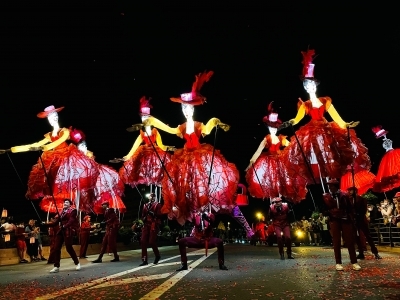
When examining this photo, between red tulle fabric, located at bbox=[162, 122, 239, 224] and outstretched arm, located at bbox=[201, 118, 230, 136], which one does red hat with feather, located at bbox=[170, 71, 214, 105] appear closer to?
outstretched arm, located at bbox=[201, 118, 230, 136]

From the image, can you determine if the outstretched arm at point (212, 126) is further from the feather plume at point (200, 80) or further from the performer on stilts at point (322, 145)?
the performer on stilts at point (322, 145)

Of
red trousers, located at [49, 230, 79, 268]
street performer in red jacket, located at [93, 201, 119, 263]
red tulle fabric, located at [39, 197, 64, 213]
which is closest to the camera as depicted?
red trousers, located at [49, 230, 79, 268]

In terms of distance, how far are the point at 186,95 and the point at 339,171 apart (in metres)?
4.82

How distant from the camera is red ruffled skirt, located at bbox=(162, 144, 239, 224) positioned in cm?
1061

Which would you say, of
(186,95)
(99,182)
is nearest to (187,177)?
(186,95)

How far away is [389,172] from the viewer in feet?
45.0

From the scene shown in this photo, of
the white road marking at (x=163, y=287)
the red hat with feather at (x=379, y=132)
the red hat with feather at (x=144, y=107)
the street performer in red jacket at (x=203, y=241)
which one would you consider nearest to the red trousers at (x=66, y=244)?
the street performer in red jacket at (x=203, y=241)

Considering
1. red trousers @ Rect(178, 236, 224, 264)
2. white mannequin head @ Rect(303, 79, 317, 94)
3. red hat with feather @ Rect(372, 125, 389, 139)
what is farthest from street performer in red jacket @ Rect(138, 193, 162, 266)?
red hat with feather @ Rect(372, 125, 389, 139)

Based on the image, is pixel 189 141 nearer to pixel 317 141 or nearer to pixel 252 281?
pixel 317 141

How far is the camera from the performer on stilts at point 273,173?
47.4 ft

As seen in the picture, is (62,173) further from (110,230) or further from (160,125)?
(160,125)

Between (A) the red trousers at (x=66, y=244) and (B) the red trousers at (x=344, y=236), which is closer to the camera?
(B) the red trousers at (x=344, y=236)

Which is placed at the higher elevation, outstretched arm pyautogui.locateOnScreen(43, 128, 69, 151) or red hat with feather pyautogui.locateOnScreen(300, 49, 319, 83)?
red hat with feather pyautogui.locateOnScreen(300, 49, 319, 83)

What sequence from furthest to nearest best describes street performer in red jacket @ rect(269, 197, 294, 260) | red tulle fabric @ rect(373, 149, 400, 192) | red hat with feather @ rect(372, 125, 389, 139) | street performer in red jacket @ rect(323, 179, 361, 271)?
red hat with feather @ rect(372, 125, 389, 139)
red tulle fabric @ rect(373, 149, 400, 192)
street performer in red jacket @ rect(269, 197, 294, 260)
street performer in red jacket @ rect(323, 179, 361, 271)
